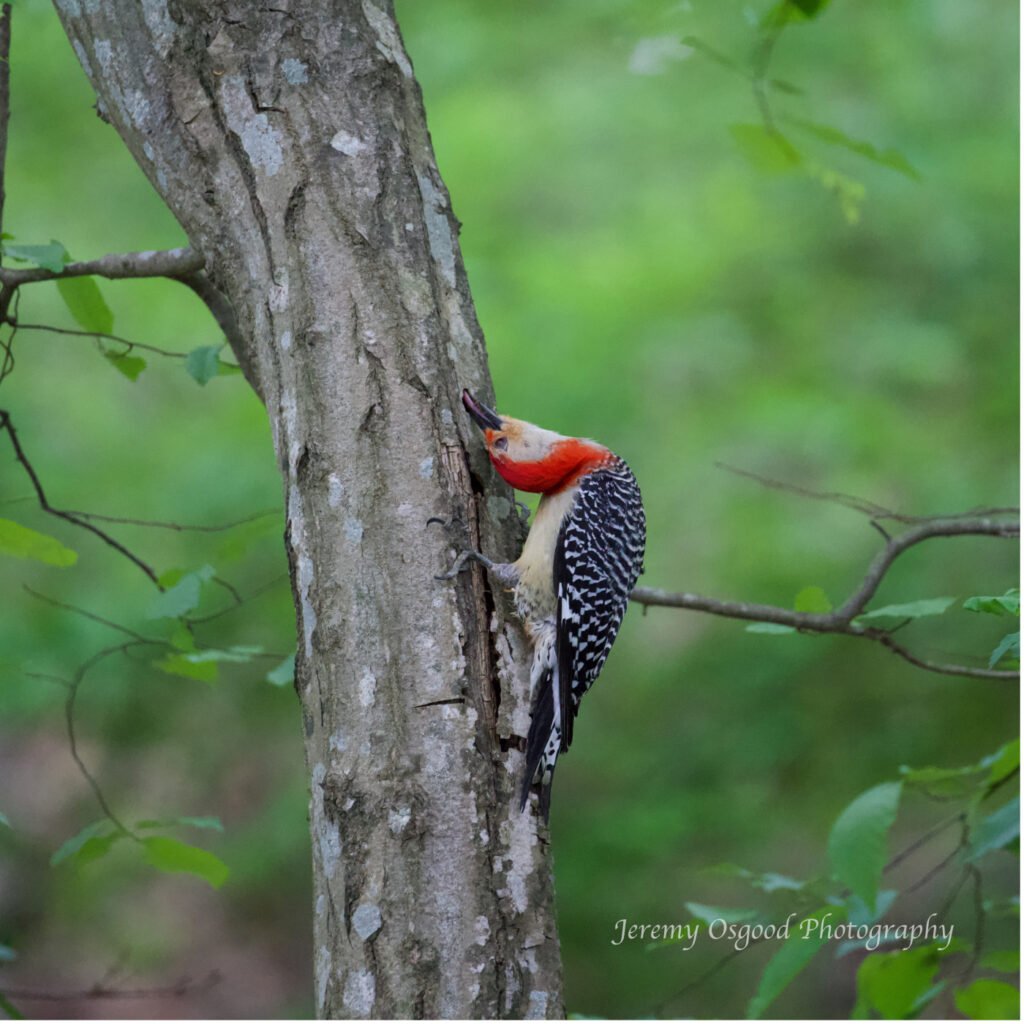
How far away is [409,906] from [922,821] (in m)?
4.49

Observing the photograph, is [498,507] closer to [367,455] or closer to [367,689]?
[367,455]

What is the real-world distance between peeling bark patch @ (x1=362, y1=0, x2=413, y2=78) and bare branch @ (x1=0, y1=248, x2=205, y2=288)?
54 centimetres

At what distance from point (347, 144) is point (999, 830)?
65.9 inches

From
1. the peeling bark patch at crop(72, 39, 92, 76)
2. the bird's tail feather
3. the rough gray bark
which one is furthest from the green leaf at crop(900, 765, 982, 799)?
the peeling bark patch at crop(72, 39, 92, 76)

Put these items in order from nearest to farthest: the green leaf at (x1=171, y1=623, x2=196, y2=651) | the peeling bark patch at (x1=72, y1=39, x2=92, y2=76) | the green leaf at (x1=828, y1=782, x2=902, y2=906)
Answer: the green leaf at (x1=828, y1=782, x2=902, y2=906)
the peeling bark patch at (x1=72, y1=39, x2=92, y2=76)
the green leaf at (x1=171, y1=623, x2=196, y2=651)

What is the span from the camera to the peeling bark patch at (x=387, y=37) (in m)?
2.14

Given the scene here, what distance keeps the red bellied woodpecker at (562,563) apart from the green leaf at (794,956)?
58cm

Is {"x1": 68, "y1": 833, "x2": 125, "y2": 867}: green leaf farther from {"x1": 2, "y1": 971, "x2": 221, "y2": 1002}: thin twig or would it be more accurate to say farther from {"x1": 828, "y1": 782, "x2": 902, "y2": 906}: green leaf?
{"x1": 828, "y1": 782, "x2": 902, "y2": 906}: green leaf

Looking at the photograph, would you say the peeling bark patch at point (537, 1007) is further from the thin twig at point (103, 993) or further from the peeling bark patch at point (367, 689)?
the thin twig at point (103, 993)

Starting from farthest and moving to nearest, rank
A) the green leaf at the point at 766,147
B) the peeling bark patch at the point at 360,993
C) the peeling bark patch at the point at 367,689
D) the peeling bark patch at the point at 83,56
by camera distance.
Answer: the green leaf at the point at 766,147 → the peeling bark patch at the point at 83,56 → the peeling bark patch at the point at 367,689 → the peeling bark patch at the point at 360,993

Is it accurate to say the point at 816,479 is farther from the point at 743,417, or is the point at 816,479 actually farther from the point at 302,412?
the point at 302,412

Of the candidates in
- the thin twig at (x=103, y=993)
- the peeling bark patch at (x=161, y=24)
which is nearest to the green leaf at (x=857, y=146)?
the peeling bark patch at (x=161, y=24)

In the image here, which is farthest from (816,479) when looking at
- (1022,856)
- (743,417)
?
(1022,856)

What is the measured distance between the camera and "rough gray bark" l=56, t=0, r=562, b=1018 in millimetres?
1722
